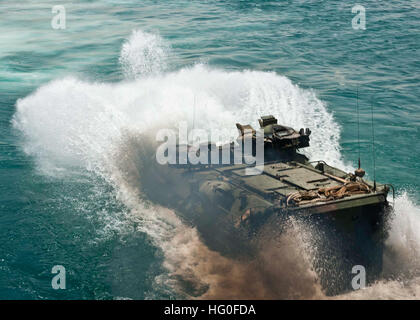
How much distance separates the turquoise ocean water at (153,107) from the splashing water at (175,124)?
0.28ft

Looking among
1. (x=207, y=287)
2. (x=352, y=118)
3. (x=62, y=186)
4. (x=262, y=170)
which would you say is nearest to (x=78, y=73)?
(x=62, y=186)

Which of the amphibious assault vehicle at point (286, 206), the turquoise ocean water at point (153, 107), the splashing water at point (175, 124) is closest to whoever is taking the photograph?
the amphibious assault vehicle at point (286, 206)

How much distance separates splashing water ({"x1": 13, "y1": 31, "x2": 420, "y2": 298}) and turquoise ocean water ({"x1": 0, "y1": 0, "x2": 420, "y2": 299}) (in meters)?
0.09

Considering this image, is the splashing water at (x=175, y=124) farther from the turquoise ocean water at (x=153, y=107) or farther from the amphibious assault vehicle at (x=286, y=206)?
the amphibious assault vehicle at (x=286, y=206)

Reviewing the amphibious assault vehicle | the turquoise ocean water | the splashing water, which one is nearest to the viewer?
the amphibious assault vehicle

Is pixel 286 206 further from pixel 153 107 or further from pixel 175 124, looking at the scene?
pixel 153 107

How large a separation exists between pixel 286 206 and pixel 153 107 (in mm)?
14209

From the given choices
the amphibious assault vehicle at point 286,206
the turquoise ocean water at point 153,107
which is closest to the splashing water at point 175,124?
the turquoise ocean water at point 153,107

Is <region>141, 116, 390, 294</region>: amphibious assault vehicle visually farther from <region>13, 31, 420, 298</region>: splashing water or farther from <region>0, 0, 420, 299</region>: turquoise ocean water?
<region>0, 0, 420, 299</region>: turquoise ocean water

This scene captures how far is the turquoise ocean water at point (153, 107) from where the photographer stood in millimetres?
18094

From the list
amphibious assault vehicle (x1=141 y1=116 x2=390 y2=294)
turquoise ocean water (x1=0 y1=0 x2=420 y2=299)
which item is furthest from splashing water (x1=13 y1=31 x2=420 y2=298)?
amphibious assault vehicle (x1=141 y1=116 x2=390 y2=294)

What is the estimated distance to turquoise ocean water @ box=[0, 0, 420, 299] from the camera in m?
18.1

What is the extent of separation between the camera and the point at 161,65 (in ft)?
115

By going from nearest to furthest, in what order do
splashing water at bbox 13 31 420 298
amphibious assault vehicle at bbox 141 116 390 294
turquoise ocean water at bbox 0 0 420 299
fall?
amphibious assault vehicle at bbox 141 116 390 294 → splashing water at bbox 13 31 420 298 → turquoise ocean water at bbox 0 0 420 299
